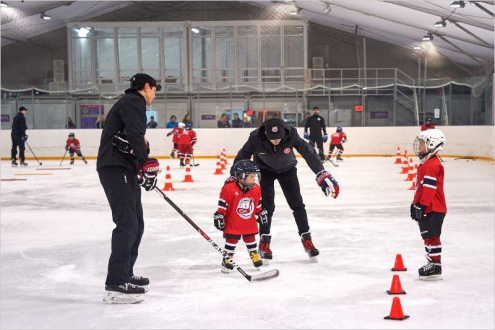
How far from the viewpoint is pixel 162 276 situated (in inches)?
209

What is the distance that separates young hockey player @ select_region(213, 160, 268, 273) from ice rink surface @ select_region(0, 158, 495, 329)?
303 mm

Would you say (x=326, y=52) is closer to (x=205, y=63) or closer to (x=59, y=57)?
(x=205, y=63)

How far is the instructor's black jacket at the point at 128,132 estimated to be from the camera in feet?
14.2

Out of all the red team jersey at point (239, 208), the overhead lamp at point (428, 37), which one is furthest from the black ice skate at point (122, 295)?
the overhead lamp at point (428, 37)

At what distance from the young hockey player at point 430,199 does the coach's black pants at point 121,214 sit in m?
1.98

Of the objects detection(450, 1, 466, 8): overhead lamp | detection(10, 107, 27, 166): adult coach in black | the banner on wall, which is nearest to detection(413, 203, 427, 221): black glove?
detection(450, 1, 466, 8): overhead lamp

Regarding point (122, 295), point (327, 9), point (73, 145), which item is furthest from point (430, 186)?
point (327, 9)

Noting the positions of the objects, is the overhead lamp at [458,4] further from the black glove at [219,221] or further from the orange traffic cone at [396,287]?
the orange traffic cone at [396,287]

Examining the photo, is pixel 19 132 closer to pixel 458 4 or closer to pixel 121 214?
pixel 458 4

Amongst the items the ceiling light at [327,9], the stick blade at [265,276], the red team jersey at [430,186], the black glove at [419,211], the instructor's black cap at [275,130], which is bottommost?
the stick blade at [265,276]

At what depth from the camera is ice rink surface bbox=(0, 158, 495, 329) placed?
4.15 m

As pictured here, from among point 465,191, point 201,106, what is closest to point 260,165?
point 465,191

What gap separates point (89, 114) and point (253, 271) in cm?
1846

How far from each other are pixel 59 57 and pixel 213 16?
6543mm
